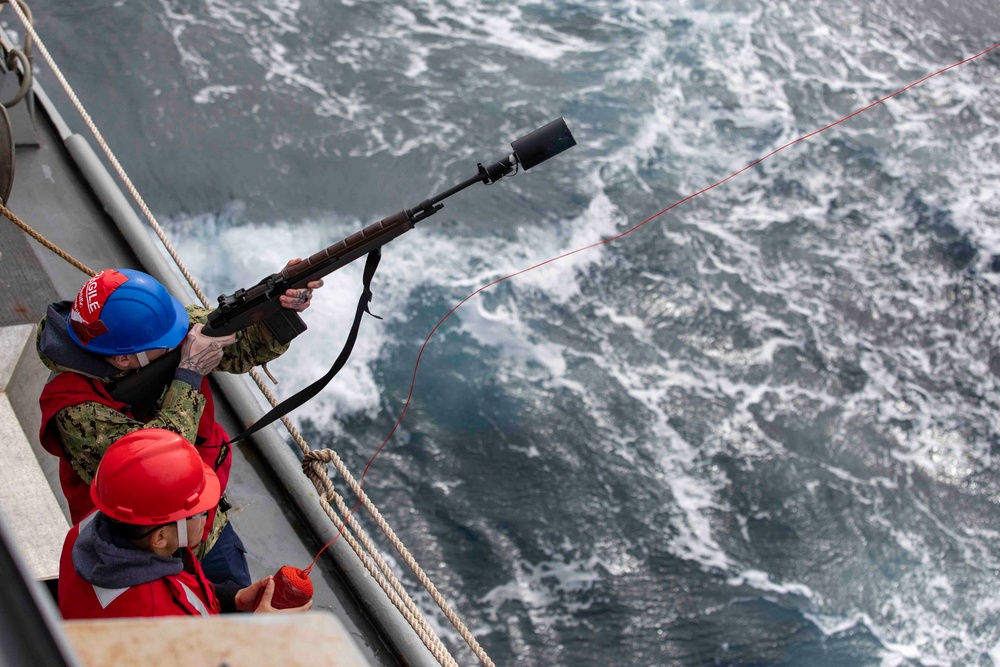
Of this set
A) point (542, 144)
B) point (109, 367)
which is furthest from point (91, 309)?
point (542, 144)

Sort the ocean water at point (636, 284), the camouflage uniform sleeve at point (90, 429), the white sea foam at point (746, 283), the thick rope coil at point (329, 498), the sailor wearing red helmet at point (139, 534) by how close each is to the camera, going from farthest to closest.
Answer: the white sea foam at point (746, 283), the ocean water at point (636, 284), the thick rope coil at point (329, 498), the camouflage uniform sleeve at point (90, 429), the sailor wearing red helmet at point (139, 534)

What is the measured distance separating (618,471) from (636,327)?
1500 mm

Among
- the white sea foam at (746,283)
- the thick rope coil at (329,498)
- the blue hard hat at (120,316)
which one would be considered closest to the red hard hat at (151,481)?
the blue hard hat at (120,316)

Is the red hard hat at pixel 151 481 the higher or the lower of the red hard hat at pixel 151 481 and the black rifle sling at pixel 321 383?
the higher

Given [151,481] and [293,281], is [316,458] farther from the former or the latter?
[151,481]

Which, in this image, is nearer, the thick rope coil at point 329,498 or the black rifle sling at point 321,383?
the black rifle sling at point 321,383

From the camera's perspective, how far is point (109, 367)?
258 cm

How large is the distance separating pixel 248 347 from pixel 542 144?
129 centimetres

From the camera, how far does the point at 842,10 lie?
1081 centimetres

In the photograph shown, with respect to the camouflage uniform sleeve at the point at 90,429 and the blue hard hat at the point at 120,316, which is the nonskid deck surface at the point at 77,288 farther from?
the blue hard hat at the point at 120,316

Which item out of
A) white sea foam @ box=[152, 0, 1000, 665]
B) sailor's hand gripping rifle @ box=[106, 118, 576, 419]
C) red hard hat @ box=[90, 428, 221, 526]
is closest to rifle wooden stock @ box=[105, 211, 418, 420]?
sailor's hand gripping rifle @ box=[106, 118, 576, 419]

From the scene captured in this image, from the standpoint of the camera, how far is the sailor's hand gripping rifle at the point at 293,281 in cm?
266

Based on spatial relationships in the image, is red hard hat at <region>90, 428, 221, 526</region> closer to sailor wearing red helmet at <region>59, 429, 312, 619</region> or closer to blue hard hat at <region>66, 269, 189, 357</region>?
sailor wearing red helmet at <region>59, 429, 312, 619</region>

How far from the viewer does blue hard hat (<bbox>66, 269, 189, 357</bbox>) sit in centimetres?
250
